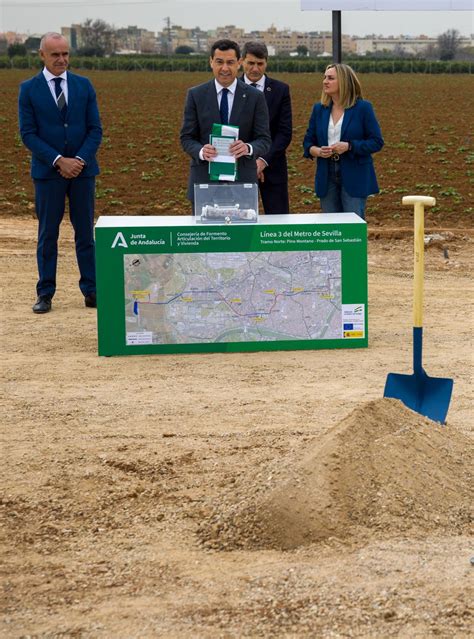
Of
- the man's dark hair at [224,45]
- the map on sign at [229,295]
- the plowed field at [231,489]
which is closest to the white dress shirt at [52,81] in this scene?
the man's dark hair at [224,45]

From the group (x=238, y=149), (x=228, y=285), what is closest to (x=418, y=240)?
(x=228, y=285)

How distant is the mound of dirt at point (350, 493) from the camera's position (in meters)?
4.59

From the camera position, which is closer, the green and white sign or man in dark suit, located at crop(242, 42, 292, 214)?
the green and white sign

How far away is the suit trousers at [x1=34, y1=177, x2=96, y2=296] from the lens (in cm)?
872

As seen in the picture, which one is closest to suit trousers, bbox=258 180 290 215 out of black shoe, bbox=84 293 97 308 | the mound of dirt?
black shoe, bbox=84 293 97 308

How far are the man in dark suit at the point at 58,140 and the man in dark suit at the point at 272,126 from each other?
1.24m

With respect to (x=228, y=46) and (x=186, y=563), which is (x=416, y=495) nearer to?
(x=186, y=563)

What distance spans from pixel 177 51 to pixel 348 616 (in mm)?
116871

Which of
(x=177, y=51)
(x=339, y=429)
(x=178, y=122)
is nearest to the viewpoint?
(x=339, y=429)

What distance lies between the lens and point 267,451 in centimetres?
565

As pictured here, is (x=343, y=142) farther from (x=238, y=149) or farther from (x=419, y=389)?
(x=419, y=389)

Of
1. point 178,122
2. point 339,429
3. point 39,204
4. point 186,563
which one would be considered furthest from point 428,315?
point 178,122

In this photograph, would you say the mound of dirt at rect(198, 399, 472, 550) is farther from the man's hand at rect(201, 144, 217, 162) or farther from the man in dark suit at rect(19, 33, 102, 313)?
the man in dark suit at rect(19, 33, 102, 313)

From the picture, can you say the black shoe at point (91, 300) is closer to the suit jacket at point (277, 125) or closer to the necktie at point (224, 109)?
the suit jacket at point (277, 125)
